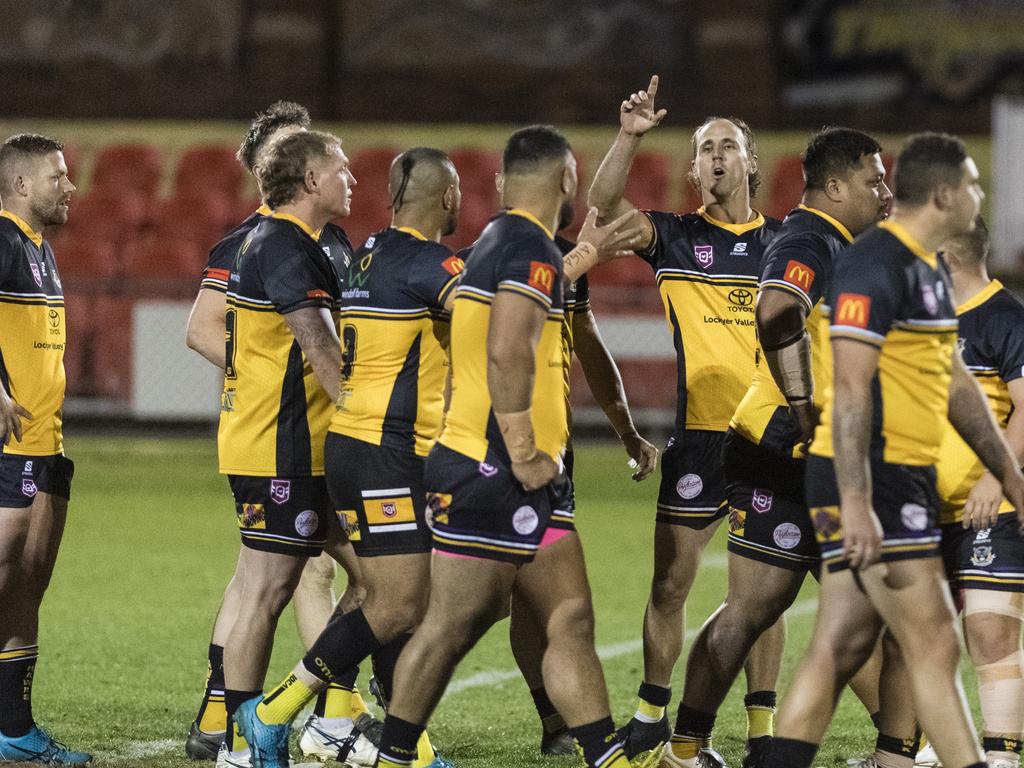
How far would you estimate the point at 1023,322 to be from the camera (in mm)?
5684

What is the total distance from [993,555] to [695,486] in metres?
1.22

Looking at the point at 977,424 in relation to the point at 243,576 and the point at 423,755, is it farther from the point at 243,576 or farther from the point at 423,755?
the point at 243,576

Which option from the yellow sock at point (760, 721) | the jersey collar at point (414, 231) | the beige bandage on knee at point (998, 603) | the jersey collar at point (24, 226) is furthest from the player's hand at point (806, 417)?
the jersey collar at point (24, 226)

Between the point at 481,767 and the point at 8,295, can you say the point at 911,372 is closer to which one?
the point at 481,767

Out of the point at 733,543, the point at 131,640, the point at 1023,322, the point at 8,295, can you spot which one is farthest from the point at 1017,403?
the point at 131,640

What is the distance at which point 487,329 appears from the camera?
4.92 metres

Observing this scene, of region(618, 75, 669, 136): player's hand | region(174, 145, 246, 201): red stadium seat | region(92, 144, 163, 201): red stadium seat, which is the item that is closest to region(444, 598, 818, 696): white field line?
region(618, 75, 669, 136): player's hand

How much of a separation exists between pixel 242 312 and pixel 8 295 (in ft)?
3.29

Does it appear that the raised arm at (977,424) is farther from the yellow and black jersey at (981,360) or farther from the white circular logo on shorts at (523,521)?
the white circular logo on shorts at (523,521)

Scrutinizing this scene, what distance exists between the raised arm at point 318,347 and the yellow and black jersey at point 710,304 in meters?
1.58

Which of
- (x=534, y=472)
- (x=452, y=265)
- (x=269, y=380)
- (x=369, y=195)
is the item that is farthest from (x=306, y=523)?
(x=369, y=195)

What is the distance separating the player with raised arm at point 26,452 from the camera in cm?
600

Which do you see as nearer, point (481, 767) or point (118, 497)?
point (481, 767)

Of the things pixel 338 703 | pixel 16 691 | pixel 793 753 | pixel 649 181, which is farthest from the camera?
pixel 649 181
